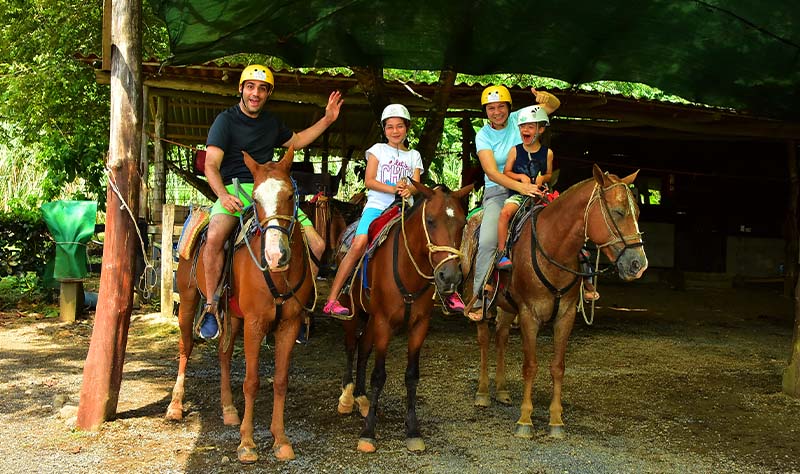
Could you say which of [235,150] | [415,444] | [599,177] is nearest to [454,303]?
[415,444]

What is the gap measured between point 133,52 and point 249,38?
3.36ft

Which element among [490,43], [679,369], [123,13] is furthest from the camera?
[679,369]

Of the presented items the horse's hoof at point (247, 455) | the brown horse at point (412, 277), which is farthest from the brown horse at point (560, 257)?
the horse's hoof at point (247, 455)

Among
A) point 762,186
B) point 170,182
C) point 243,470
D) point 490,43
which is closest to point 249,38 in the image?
point 490,43

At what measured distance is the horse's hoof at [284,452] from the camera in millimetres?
4676

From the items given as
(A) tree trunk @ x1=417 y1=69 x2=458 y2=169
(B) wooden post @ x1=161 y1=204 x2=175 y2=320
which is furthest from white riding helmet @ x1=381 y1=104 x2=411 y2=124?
(B) wooden post @ x1=161 y1=204 x2=175 y2=320

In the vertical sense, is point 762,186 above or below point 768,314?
above

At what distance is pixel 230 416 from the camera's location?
17.7 ft

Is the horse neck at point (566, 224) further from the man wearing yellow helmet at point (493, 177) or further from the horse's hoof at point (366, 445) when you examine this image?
the horse's hoof at point (366, 445)

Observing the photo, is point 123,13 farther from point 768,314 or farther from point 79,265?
point 768,314

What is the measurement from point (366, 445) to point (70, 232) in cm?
748

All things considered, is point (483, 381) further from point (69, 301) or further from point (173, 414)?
point (69, 301)

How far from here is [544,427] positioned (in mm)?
5617

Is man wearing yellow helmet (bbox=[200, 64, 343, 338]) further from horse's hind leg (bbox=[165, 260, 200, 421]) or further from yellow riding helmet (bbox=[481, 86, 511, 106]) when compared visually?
yellow riding helmet (bbox=[481, 86, 511, 106])
